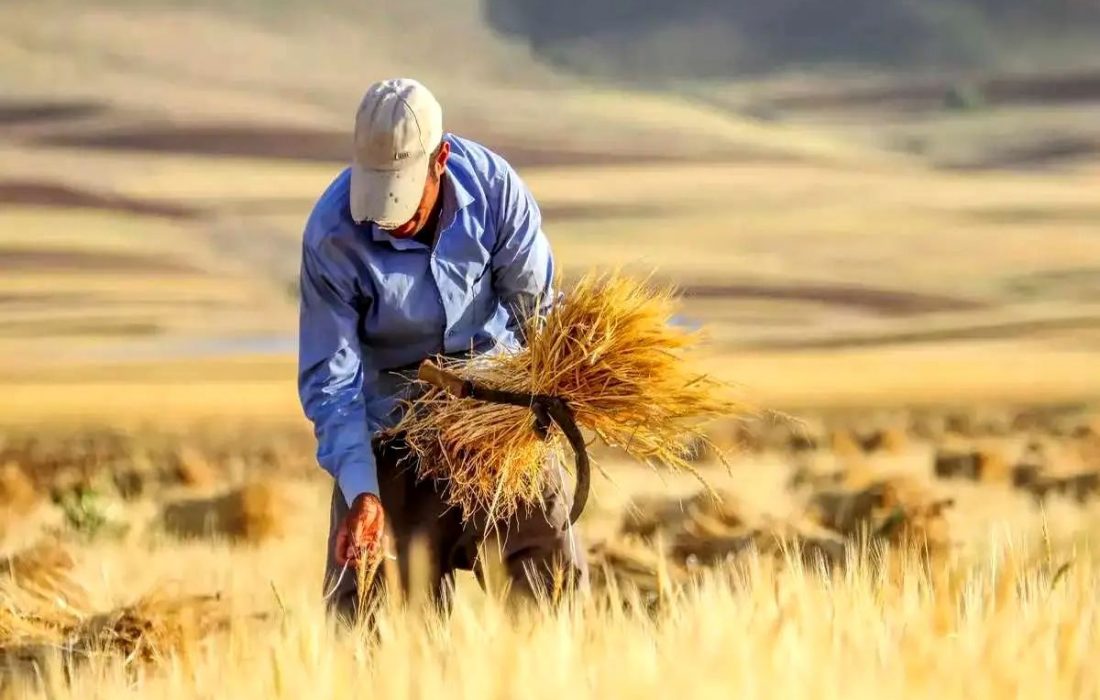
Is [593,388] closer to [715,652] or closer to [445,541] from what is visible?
[445,541]

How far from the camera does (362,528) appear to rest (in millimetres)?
5742

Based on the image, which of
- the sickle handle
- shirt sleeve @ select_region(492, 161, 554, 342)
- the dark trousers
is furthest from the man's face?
the dark trousers

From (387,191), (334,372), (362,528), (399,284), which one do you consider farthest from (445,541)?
(387,191)

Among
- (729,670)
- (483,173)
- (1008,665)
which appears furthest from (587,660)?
(483,173)

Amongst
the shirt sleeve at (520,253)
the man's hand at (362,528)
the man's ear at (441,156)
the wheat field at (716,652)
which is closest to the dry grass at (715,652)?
the wheat field at (716,652)

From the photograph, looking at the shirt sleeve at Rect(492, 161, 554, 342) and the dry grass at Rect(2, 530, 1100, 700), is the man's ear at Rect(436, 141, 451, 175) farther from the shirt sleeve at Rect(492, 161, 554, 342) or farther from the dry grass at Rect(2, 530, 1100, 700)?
the dry grass at Rect(2, 530, 1100, 700)

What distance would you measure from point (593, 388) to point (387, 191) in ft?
2.45

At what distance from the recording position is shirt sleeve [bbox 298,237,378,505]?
587 cm

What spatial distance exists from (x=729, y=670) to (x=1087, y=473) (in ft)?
33.9

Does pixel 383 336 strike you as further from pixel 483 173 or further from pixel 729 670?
pixel 729 670

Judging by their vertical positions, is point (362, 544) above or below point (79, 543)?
above

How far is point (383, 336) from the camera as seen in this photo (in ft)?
19.8

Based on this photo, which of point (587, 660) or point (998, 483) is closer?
point (587, 660)

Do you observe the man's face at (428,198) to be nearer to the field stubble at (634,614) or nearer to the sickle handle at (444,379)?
the sickle handle at (444,379)
